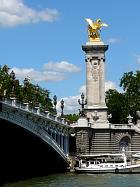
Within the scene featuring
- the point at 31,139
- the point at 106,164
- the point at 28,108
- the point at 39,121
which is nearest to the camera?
the point at 28,108

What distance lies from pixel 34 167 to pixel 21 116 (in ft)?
43.6

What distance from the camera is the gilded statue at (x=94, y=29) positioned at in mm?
70125

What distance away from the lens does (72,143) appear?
6359 centimetres

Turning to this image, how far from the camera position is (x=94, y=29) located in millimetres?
70875

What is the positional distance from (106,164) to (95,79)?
14175 millimetres

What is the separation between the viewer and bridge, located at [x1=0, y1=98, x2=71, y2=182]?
1690 inches

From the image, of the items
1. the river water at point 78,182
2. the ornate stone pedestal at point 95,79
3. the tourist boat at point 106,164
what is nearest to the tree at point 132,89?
the ornate stone pedestal at point 95,79

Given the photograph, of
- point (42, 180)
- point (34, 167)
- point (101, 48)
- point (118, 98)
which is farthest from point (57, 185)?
point (118, 98)

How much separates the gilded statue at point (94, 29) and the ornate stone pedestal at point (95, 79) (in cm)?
83

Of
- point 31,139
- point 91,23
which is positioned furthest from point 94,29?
point 31,139

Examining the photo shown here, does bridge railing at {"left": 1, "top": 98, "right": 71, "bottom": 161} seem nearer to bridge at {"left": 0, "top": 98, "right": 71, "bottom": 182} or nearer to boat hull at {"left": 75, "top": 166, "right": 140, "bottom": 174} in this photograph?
Answer: bridge at {"left": 0, "top": 98, "right": 71, "bottom": 182}

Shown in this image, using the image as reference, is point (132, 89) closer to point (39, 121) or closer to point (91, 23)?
point (91, 23)

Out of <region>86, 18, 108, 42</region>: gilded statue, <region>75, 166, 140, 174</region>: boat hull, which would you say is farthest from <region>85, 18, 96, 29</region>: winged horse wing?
<region>75, 166, 140, 174</region>: boat hull

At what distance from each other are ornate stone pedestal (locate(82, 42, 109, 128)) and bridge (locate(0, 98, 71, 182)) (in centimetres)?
725
